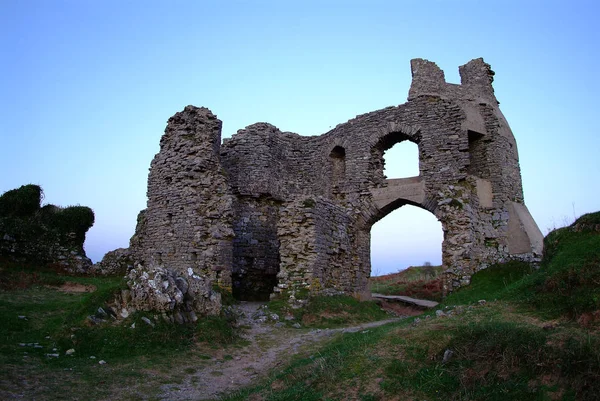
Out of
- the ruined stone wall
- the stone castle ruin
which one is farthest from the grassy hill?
the stone castle ruin

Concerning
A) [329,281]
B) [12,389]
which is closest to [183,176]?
[329,281]

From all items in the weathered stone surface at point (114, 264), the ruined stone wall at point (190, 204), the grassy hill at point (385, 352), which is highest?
the ruined stone wall at point (190, 204)

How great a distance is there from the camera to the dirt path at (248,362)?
6.60 metres

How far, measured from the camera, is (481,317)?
278 inches

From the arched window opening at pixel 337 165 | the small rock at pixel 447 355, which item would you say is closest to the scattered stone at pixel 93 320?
the small rock at pixel 447 355

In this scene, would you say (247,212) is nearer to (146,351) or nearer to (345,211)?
(345,211)

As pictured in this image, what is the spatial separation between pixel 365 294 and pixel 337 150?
5.88m

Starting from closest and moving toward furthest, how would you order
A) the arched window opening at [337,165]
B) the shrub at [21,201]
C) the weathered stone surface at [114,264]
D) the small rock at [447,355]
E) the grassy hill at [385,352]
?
the grassy hill at [385,352] < the small rock at [447,355] < the shrub at [21,201] < the weathered stone surface at [114,264] < the arched window opening at [337,165]

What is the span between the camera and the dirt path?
660 cm

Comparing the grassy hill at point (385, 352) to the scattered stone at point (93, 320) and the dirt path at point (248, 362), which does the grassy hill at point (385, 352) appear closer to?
the scattered stone at point (93, 320)

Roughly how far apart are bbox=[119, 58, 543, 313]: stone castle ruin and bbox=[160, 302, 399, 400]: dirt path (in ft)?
7.14

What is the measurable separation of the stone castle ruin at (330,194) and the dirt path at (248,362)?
85.7 inches

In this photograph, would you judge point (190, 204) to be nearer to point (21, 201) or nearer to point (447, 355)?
point (21, 201)

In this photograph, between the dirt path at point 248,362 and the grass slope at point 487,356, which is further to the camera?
the dirt path at point 248,362
